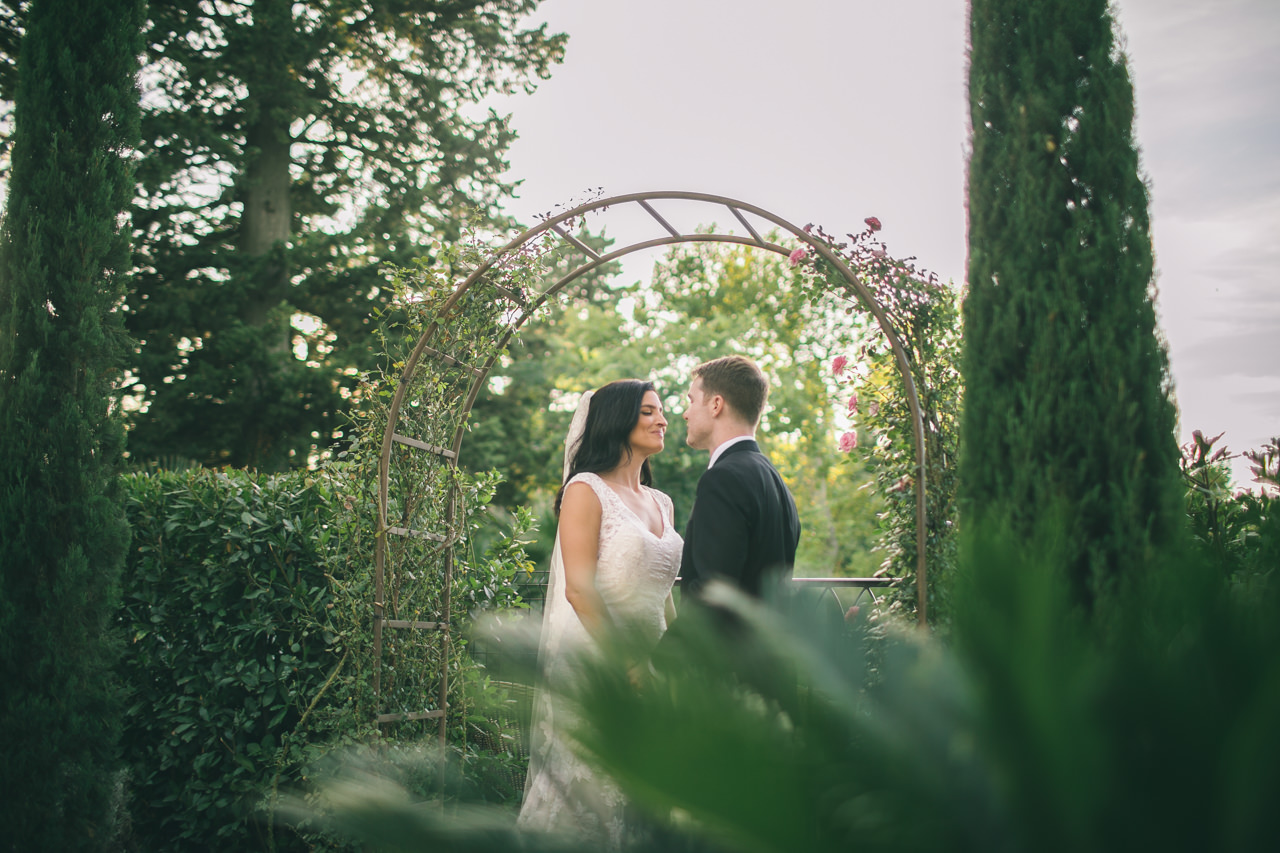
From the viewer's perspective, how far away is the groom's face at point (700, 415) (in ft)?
12.6

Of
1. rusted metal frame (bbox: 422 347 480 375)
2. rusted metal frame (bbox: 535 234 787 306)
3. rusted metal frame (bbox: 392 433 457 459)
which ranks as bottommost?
rusted metal frame (bbox: 392 433 457 459)

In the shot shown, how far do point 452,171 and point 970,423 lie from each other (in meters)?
13.8

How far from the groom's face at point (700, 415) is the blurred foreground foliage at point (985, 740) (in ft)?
10.8

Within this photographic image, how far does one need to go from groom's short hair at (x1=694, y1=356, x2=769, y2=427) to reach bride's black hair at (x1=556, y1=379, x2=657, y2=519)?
0.38 metres

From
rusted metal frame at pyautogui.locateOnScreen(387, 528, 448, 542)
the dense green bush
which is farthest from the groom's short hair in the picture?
the dense green bush

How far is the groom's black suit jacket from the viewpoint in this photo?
3324 mm

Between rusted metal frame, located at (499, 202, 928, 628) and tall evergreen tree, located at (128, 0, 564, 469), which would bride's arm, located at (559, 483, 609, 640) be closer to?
rusted metal frame, located at (499, 202, 928, 628)

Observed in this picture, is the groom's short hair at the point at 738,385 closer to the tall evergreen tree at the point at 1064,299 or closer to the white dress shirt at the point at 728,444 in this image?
the white dress shirt at the point at 728,444

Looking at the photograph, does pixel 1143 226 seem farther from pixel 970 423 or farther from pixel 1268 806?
pixel 1268 806

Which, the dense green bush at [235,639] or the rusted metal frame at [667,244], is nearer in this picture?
the rusted metal frame at [667,244]

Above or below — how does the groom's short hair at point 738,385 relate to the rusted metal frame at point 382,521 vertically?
above

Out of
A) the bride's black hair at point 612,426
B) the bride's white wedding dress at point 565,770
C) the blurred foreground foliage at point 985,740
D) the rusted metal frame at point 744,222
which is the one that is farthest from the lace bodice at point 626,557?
the blurred foreground foliage at point 985,740

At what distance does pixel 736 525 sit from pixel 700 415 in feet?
2.16

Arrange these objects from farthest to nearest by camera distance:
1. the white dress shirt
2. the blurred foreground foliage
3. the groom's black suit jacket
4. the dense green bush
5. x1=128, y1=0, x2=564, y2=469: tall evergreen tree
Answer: x1=128, y1=0, x2=564, y2=469: tall evergreen tree < the dense green bush < the white dress shirt < the groom's black suit jacket < the blurred foreground foliage
